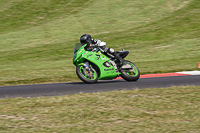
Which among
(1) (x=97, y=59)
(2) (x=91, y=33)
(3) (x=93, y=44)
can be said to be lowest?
(1) (x=97, y=59)

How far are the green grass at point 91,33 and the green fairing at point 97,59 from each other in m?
3.05

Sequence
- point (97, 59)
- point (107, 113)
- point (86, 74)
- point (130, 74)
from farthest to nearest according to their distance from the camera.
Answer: point (130, 74)
point (97, 59)
point (86, 74)
point (107, 113)

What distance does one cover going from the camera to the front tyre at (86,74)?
10.8m

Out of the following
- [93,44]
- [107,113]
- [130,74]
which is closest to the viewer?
[107,113]

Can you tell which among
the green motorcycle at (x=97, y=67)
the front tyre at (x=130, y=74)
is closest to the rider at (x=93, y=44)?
the green motorcycle at (x=97, y=67)

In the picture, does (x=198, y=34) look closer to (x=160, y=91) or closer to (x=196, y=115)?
(x=160, y=91)

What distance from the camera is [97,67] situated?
11.2 m

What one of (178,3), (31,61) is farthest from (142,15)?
(31,61)

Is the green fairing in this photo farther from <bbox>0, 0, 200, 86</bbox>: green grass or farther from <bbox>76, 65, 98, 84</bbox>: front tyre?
<bbox>0, 0, 200, 86</bbox>: green grass

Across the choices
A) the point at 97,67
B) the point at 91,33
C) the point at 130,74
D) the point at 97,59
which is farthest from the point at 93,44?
the point at 91,33

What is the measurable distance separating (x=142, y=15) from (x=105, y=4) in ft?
20.1

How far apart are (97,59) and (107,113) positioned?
4.76 metres

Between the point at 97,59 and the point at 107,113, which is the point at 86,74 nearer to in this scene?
the point at 97,59

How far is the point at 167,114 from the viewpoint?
643 centimetres
